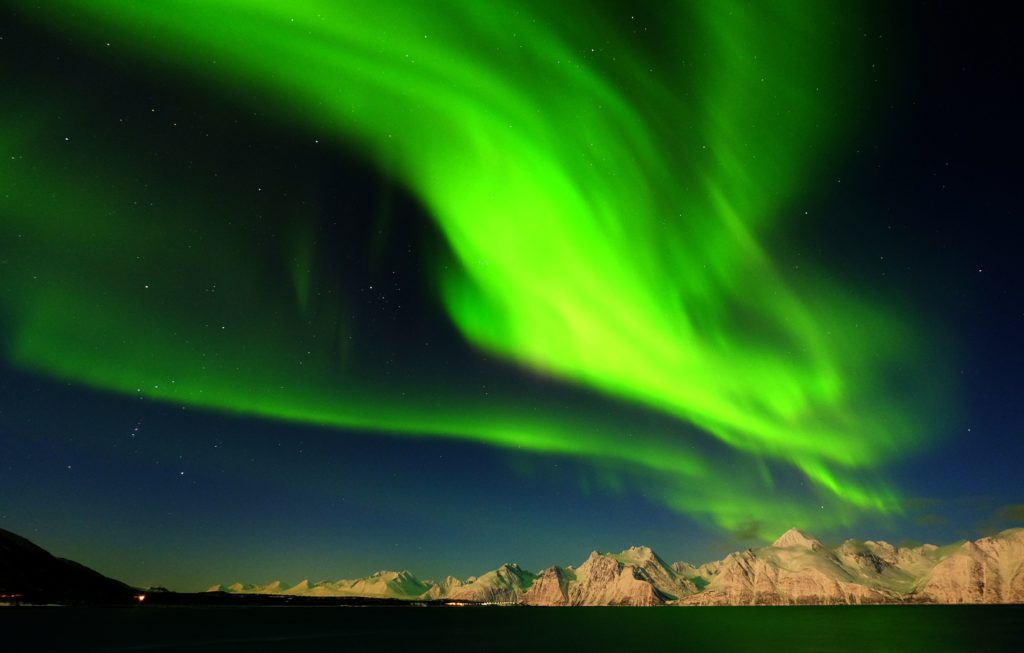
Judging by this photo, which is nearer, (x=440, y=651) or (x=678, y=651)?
(x=678, y=651)

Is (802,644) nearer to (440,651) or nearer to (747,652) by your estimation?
(747,652)

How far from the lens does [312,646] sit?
11800 centimetres

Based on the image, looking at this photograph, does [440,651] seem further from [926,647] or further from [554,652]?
[926,647]

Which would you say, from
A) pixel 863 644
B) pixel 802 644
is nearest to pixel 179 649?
pixel 802 644

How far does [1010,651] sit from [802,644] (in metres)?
32.0

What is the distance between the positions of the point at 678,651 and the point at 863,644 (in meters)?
Answer: 43.3

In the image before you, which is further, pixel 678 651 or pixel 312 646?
pixel 312 646

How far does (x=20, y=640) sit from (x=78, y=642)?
12282 millimetres

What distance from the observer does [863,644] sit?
12144 centimetres

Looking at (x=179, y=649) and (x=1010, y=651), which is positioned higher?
(x=1010, y=651)

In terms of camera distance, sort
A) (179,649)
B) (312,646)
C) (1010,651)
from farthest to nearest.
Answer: (312,646) < (179,649) < (1010,651)

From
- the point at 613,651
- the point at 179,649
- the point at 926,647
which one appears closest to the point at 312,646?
the point at 179,649

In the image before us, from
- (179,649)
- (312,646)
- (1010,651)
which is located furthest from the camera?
(312,646)

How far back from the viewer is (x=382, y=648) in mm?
114062
